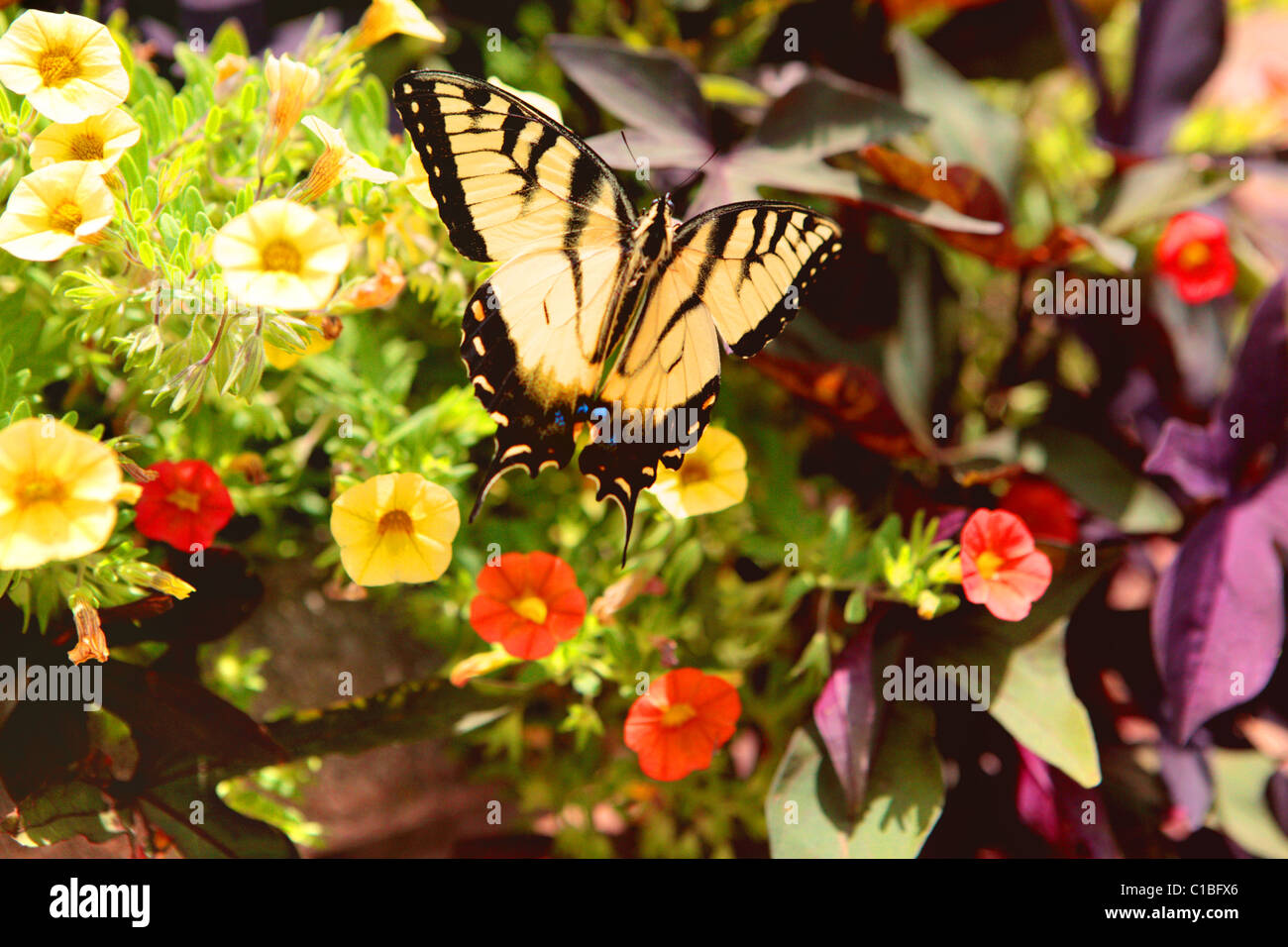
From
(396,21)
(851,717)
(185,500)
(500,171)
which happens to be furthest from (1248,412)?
(185,500)

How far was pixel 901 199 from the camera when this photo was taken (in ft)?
3.65

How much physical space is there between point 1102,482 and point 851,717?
20.8 inches

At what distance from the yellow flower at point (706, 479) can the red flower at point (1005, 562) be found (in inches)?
9.7

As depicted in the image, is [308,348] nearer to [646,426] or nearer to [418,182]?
[418,182]

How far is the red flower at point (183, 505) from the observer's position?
2.93 ft

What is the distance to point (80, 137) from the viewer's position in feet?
2.63

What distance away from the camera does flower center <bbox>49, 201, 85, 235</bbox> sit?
76 centimetres

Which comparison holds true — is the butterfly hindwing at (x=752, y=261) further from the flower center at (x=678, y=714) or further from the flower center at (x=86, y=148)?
the flower center at (x=86, y=148)

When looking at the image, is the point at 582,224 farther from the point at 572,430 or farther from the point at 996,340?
the point at 996,340

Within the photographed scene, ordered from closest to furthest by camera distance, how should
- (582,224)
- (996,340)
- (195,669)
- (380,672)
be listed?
(582,224), (195,669), (380,672), (996,340)

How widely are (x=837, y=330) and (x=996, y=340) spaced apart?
0.38m

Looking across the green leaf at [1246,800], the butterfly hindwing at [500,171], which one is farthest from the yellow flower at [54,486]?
the green leaf at [1246,800]

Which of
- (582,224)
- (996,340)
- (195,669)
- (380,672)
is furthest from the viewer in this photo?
(996,340)
